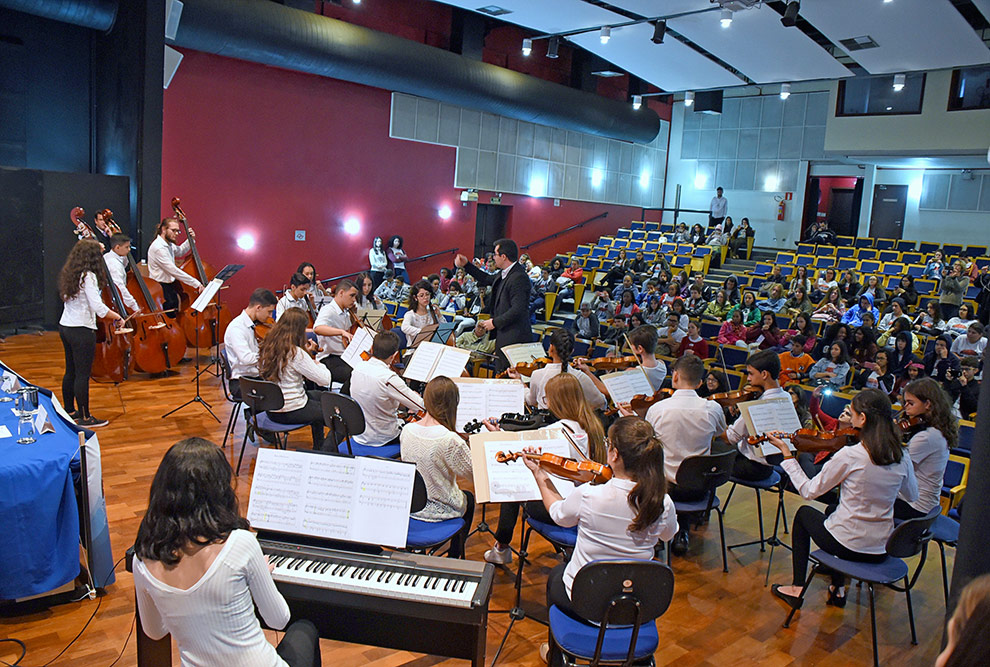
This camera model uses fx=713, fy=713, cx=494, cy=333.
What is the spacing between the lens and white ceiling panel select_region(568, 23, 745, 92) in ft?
38.1

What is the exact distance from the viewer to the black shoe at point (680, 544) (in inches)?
172

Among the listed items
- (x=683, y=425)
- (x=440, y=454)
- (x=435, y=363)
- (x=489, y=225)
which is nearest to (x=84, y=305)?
(x=435, y=363)

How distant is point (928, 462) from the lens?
3771 millimetres

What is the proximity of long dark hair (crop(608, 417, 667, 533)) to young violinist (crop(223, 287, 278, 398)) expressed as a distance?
3442 millimetres

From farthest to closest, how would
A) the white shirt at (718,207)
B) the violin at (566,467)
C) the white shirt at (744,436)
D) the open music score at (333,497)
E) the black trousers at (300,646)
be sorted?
the white shirt at (718,207)
the white shirt at (744,436)
the violin at (566,467)
the open music score at (333,497)
the black trousers at (300,646)

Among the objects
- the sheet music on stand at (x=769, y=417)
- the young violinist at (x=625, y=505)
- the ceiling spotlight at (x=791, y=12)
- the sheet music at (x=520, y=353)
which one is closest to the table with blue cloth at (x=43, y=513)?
the young violinist at (x=625, y=505)

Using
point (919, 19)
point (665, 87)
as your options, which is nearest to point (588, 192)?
point (665, 87)

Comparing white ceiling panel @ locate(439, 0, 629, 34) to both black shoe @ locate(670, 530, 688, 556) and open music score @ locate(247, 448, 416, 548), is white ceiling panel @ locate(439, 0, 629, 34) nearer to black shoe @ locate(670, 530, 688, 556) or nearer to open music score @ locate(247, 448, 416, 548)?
black shoe @ locate(670, 530, 688, 556)

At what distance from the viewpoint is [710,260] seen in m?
14.8

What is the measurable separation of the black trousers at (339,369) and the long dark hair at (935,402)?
417 centimetres

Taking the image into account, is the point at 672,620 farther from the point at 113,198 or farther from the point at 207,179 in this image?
the point at 207,179

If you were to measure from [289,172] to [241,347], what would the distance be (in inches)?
266

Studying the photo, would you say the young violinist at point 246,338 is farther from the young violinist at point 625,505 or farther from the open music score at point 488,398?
the young violinist at point 625,505

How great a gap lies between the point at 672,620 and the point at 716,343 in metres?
5.53
